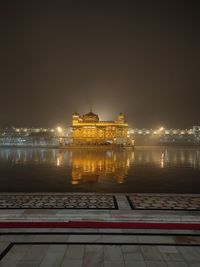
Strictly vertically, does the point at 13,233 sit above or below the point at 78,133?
below

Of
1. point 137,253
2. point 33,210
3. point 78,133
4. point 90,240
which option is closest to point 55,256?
point 90,240

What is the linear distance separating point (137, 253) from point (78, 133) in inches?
3449

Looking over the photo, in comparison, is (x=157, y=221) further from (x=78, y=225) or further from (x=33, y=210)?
(x=33, y=210)

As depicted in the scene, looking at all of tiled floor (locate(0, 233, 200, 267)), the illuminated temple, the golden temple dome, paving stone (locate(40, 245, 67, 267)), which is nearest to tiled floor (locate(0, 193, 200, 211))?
tiled floor (locate(0, 233, 200, 267))

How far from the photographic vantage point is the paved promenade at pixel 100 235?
5.46 m

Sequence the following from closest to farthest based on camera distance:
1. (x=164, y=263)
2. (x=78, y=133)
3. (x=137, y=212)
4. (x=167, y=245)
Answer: (x=164, y=263) < (x=167, y=245) < (x=137, y=212) < (x=78, y=133)

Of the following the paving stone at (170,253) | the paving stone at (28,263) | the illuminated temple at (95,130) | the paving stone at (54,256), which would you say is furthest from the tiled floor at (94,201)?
the illuminated temple at (95,130)

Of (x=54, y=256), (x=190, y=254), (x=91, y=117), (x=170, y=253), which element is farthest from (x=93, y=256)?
(x=91, y=117)

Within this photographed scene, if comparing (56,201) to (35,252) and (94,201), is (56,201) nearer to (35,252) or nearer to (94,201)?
(94,201)

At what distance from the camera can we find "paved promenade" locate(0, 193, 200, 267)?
5.46 meters

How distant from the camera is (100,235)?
21.9 ft

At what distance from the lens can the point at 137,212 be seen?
8180 mm

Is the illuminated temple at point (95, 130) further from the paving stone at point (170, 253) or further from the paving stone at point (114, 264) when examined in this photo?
the paving stone at point (114, 264)

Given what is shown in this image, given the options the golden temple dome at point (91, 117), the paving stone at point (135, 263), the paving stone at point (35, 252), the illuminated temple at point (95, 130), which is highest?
the golden temple dome at point (91, 117)
